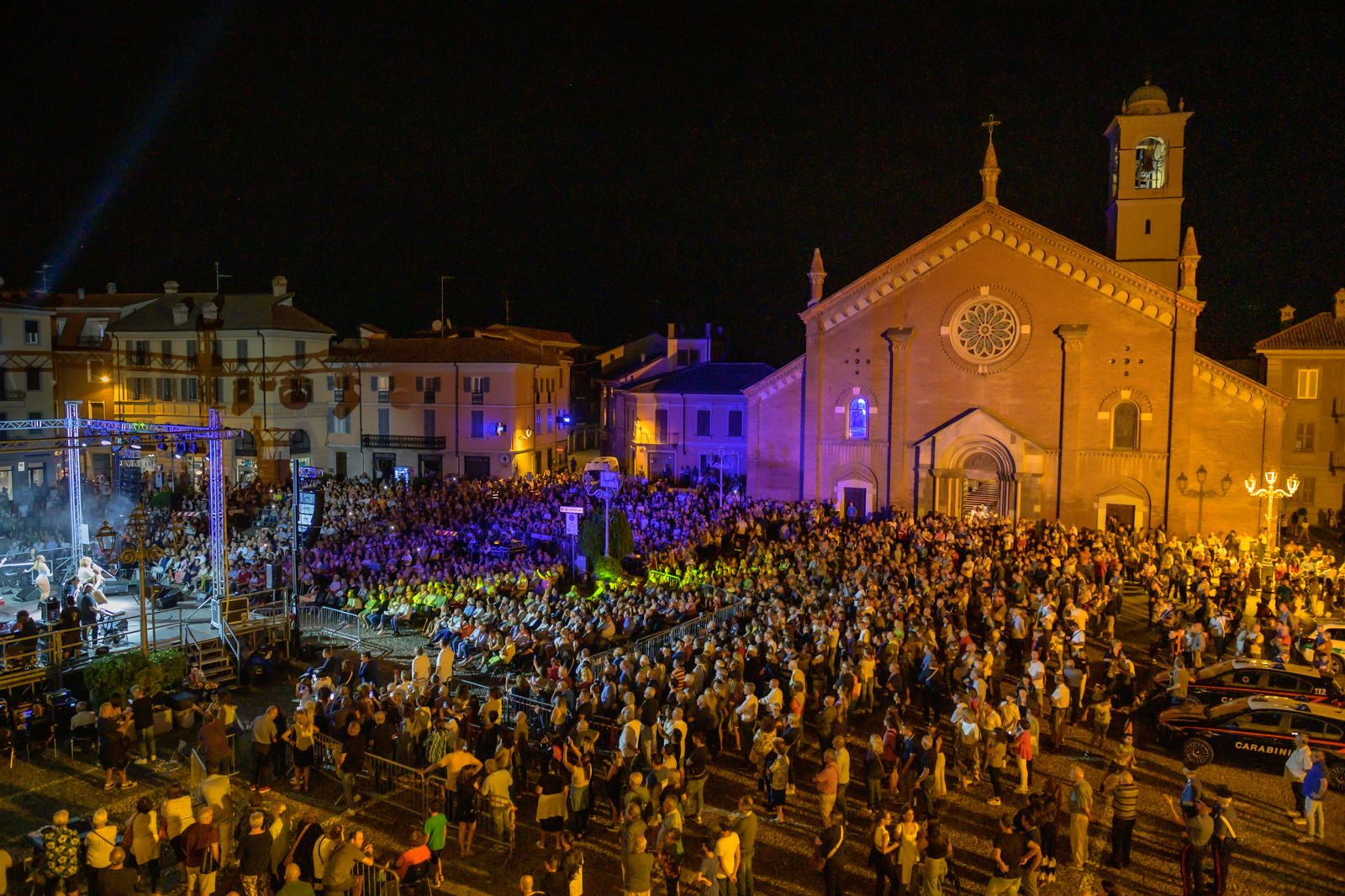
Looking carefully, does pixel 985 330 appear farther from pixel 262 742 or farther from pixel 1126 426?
pixel 262 742

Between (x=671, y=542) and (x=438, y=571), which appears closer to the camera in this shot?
(x=438, y=571)

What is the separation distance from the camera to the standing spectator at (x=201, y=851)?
9.84m

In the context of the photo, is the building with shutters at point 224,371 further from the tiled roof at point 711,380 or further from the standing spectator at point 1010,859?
the standing spectator at point 1010,859

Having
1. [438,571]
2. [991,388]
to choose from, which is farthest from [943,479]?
[438,571]

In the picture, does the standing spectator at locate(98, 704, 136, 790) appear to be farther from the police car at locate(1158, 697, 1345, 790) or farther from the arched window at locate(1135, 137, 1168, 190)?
the arched window at locate(1135, 137, 1168, 190)

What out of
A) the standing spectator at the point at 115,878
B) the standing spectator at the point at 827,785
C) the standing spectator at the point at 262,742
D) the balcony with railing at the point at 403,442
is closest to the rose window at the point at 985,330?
the standing spectator at the point at 827,785

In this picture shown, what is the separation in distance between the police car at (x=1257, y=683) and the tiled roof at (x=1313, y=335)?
81.1ft

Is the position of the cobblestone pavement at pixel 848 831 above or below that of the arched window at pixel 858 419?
below

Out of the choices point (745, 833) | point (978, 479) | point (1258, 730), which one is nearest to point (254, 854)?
point (745, 833)

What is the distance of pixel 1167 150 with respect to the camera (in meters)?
33.2

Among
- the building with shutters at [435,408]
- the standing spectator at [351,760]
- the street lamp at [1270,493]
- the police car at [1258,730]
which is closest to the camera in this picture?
the standing spectator at [351,760]

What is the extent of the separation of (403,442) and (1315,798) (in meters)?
41.1

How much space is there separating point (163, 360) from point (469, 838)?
4046cm

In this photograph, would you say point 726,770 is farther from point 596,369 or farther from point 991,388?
point 596,369
